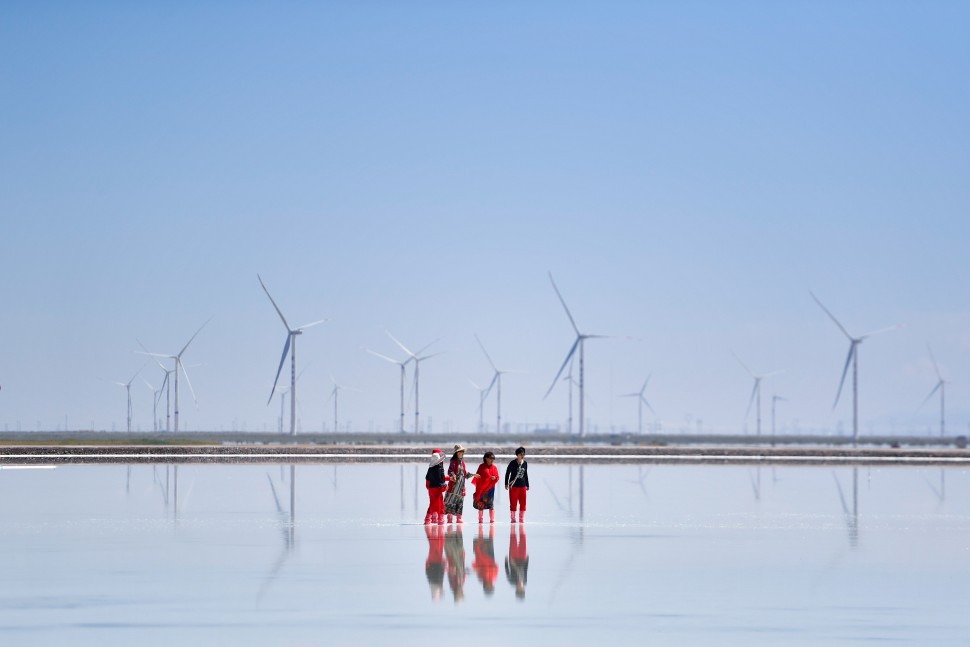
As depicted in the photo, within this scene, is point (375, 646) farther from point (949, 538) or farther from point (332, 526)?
point (949, 538)

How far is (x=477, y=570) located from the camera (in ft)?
59.3

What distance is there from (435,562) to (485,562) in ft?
2.22

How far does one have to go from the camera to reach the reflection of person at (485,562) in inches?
655

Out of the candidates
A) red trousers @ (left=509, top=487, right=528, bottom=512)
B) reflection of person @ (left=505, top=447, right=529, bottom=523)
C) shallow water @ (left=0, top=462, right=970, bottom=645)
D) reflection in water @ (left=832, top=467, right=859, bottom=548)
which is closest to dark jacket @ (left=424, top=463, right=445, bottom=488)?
shallow water @ (left=0, top=462, right=970, bottom=645)

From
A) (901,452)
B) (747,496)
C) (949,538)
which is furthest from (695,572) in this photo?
(901,452)

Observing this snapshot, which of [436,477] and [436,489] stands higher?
[436,477]

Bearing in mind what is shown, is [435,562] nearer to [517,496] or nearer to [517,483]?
[517,483]

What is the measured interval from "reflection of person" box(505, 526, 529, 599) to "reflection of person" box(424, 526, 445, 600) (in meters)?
0.85

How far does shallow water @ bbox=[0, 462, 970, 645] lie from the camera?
519 inches

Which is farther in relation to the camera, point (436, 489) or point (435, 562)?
point (436, 489)

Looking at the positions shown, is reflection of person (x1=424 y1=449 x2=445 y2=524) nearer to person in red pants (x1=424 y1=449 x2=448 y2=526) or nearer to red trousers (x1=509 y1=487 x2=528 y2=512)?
person in red pants (x1=424 y1=449 x2=448 y2=526)

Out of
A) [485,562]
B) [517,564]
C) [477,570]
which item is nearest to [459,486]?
[485,562]

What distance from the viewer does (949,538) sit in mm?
24156

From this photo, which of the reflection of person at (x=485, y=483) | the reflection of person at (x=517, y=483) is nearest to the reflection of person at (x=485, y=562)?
the reflection of person at (x=485, y=483)
